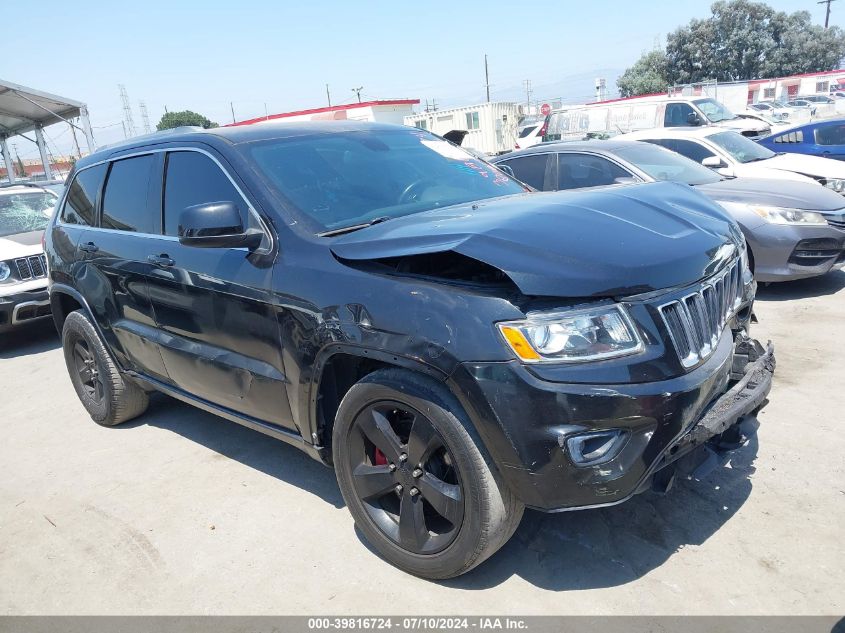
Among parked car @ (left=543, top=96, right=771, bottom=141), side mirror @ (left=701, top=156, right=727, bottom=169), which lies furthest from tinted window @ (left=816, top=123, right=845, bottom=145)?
side mirror @ (left=701, top=156, right=727, bottom=169)

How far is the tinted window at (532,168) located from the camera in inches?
276

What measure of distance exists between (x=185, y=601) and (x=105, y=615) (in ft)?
1.09

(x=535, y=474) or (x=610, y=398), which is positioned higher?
(x=610, y=398)

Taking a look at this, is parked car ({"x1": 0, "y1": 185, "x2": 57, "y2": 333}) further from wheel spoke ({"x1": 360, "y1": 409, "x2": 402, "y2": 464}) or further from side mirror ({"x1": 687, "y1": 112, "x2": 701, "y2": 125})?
side mirror ({"x1": 687, "y1": 112, "x2": 701, "y2": 125})

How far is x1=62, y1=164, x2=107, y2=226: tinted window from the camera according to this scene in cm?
442

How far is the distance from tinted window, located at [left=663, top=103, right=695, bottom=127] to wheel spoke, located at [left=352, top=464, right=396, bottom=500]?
39.7 ft

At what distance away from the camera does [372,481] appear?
109 inches

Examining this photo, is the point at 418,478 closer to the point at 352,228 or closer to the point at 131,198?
the point at 352,228

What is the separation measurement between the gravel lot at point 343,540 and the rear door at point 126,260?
0.75 metres

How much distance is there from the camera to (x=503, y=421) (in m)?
2.25

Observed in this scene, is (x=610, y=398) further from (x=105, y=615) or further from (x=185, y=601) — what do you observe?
(x=105, y=615)

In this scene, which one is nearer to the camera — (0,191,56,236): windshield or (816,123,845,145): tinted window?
(0,191,56,236): windshield

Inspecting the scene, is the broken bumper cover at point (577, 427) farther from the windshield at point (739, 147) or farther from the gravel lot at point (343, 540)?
the windshield at point (739, 147)
